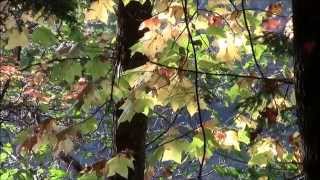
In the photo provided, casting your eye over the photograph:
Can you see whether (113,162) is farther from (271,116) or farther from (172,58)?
(271,116)

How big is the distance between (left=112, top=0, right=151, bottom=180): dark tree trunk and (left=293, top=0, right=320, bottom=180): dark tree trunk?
159cm

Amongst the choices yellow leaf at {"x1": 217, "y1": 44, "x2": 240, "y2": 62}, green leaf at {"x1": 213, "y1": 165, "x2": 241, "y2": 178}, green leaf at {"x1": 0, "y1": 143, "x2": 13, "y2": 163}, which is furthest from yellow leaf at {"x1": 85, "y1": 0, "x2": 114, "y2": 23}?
green leaf at {"x1": 0, "y1": 143, "x2": 13, "y2": 163}

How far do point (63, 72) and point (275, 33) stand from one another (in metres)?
1.32

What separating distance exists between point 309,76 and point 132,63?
172 cm

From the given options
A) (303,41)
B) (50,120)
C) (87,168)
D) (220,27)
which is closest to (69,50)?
(50,120)

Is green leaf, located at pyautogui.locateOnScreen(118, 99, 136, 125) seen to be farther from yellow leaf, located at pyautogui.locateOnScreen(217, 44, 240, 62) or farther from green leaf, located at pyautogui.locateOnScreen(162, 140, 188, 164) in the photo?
yellow leaf, located at pyautogui.locateOnScreen(217, 44, 240, 62)

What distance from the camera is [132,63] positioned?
129 inches

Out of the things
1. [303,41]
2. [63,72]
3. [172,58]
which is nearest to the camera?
[303,41]

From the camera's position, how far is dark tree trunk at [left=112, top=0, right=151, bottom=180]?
3234mm

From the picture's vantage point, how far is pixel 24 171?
15.7 feet

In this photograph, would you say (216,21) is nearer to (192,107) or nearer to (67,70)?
(192,107)

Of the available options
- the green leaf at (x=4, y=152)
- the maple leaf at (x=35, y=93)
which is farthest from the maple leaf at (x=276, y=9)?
the green leaf at (x=4, y=152)

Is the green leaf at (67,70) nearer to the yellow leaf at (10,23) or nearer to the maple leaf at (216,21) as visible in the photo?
the yellow leaf at (10,23)

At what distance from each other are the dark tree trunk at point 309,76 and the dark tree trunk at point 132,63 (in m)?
1.59
